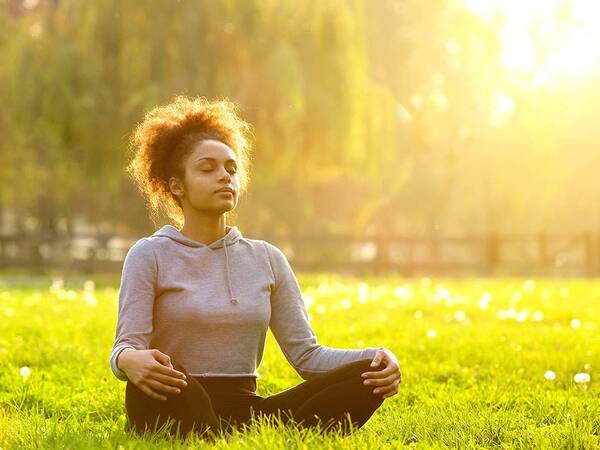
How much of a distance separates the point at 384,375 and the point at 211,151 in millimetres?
1209

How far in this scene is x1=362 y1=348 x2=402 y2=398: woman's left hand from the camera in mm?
3807

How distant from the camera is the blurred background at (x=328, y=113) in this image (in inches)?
817

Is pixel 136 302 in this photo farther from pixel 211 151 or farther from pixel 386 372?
pixel 386 372

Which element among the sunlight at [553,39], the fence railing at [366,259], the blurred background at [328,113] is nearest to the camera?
the blurred background at [328,113]

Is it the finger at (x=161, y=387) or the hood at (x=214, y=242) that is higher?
the hood at (x=214, y=242)

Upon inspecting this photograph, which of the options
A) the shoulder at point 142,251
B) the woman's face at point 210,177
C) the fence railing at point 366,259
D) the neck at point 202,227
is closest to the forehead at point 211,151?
the woman's face at point 210,177

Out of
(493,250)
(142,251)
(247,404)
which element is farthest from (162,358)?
(493,250)

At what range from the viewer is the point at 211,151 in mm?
4094

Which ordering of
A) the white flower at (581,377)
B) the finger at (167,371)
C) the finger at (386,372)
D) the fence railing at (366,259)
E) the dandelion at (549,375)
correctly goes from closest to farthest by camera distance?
the finger at (167,371) < the finger at (386,372) < the white flower at (581,377) < the dandelion at (549,375) < the fence railing at (366,259)

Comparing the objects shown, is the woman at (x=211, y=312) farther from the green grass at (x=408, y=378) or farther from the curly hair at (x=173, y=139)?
the green grass at (x=408, y=378)

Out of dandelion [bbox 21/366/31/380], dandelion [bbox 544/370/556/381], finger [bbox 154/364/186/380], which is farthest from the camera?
dandelion [bbox 21/366/31/380]

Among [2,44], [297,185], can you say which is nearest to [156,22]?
[2,44]

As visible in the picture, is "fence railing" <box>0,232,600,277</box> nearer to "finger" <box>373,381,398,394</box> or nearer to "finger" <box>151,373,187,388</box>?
"finger" <box>373,381,398,394</box>

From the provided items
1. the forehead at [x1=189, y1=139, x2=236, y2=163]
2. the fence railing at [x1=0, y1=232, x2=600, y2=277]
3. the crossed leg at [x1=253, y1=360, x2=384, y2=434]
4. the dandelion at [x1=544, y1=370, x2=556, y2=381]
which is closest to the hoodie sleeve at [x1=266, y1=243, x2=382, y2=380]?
the crossed leg at [x1=253, y1=360, x2=384, y2=434]
